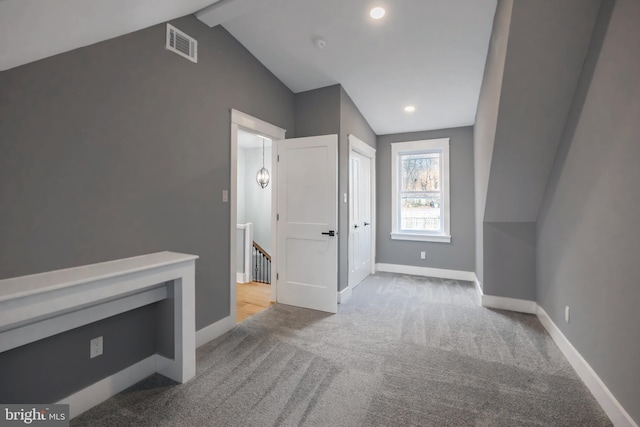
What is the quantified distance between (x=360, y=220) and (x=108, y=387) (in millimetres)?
3494

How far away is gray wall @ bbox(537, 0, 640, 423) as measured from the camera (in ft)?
4.77

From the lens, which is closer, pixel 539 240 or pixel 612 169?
pixel 612 169

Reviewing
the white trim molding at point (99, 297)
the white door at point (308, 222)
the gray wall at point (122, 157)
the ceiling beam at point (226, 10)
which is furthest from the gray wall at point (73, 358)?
the ceiling beam at point (226, 10)

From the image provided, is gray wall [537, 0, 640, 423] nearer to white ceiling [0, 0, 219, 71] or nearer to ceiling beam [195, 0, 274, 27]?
ceiling beam [195, 0, 274, 27]

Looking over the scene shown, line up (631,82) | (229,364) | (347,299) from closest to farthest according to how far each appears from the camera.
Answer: (631,82) → (229,364) → (347,299)

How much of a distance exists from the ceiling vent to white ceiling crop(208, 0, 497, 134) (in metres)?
0.26

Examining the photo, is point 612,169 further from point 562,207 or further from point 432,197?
point 432,197

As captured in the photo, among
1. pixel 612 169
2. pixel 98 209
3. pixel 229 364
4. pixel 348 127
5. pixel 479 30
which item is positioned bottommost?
pixel 229 364

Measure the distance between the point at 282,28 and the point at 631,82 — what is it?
256 cm

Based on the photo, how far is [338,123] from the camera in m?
3.48

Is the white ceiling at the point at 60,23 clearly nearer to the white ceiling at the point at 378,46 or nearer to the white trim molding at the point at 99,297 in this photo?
the white ceiling at the point at 378,46

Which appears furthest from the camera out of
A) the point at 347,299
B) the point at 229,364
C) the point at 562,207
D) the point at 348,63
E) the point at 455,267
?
the point at 455,267

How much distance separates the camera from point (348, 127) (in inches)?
148

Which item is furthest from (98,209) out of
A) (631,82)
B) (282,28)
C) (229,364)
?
(631,82)
